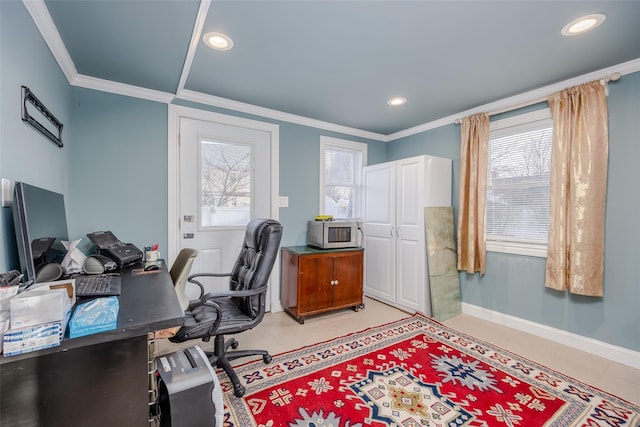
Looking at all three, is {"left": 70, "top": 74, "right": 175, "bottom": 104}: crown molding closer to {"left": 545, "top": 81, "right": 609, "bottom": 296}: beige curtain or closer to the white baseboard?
{"left": 545, "top": 81, "right": 609, "bottom": 296}: beige curtain

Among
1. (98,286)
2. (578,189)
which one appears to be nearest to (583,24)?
(578,189)

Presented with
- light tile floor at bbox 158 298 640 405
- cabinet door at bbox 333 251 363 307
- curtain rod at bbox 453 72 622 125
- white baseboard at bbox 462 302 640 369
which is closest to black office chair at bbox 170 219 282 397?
light tile floor at bbox 158 298 640 405

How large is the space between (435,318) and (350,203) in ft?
5.94

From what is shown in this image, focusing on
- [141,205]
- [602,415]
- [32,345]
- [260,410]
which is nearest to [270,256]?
[260,410]

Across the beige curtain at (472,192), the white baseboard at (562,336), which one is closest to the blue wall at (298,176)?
the beige curtain at (472,192)

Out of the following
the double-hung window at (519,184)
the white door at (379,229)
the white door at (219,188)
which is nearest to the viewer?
the double-hung window at (519,184)

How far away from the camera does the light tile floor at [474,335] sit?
6.84 feet

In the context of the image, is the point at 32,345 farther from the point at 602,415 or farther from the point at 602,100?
the point at 602,100

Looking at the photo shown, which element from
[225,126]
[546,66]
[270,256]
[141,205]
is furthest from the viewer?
[225,126]

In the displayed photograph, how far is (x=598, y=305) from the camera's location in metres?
2.41

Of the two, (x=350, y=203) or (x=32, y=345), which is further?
(x=350, y=203)

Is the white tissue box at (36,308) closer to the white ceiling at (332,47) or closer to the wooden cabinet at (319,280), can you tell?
the white ceiling at (332,47)

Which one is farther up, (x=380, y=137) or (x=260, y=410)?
(x=380, y=137)

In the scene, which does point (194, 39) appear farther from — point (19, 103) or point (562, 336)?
point (562, 336)
